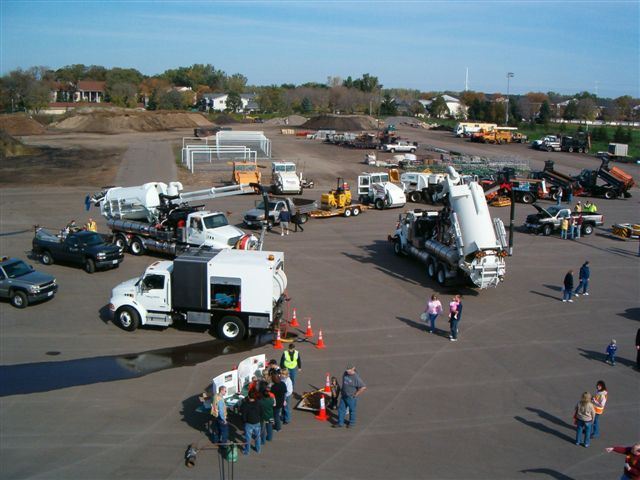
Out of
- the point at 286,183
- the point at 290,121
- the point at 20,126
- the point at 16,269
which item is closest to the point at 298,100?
the point at 290,121

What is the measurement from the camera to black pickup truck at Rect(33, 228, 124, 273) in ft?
78.0

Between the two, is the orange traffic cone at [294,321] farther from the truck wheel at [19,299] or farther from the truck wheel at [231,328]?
the truck wheel at [19,299]

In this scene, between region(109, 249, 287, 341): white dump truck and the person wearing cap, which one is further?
region(109, 249, 287, 341): white dump truck

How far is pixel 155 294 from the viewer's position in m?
17.7

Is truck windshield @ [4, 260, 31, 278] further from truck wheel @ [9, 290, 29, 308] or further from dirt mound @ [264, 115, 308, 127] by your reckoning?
dirt mound @ [264, 115, 308, 127]

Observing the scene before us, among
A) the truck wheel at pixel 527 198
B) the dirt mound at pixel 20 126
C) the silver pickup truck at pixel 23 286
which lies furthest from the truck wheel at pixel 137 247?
the dirt mound at pixel 20 126

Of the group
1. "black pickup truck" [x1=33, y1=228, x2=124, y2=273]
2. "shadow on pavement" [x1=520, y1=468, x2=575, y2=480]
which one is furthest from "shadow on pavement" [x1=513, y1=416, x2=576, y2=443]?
"black pickup truck" [x1=33, y1=228, x2=124, y2=273]

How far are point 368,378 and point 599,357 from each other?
6.66 meters

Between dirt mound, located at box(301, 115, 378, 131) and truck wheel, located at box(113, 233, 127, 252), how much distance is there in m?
82.0

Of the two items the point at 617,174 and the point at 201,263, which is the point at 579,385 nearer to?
the point at 201,263

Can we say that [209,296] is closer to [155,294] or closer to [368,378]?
[155,294]

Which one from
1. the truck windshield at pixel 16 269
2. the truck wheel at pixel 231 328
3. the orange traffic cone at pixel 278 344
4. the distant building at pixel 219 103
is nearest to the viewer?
the orange traffic cone at pixel 278 344

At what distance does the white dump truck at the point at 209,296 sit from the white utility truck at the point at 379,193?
21.3 metres

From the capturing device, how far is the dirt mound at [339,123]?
108 m
